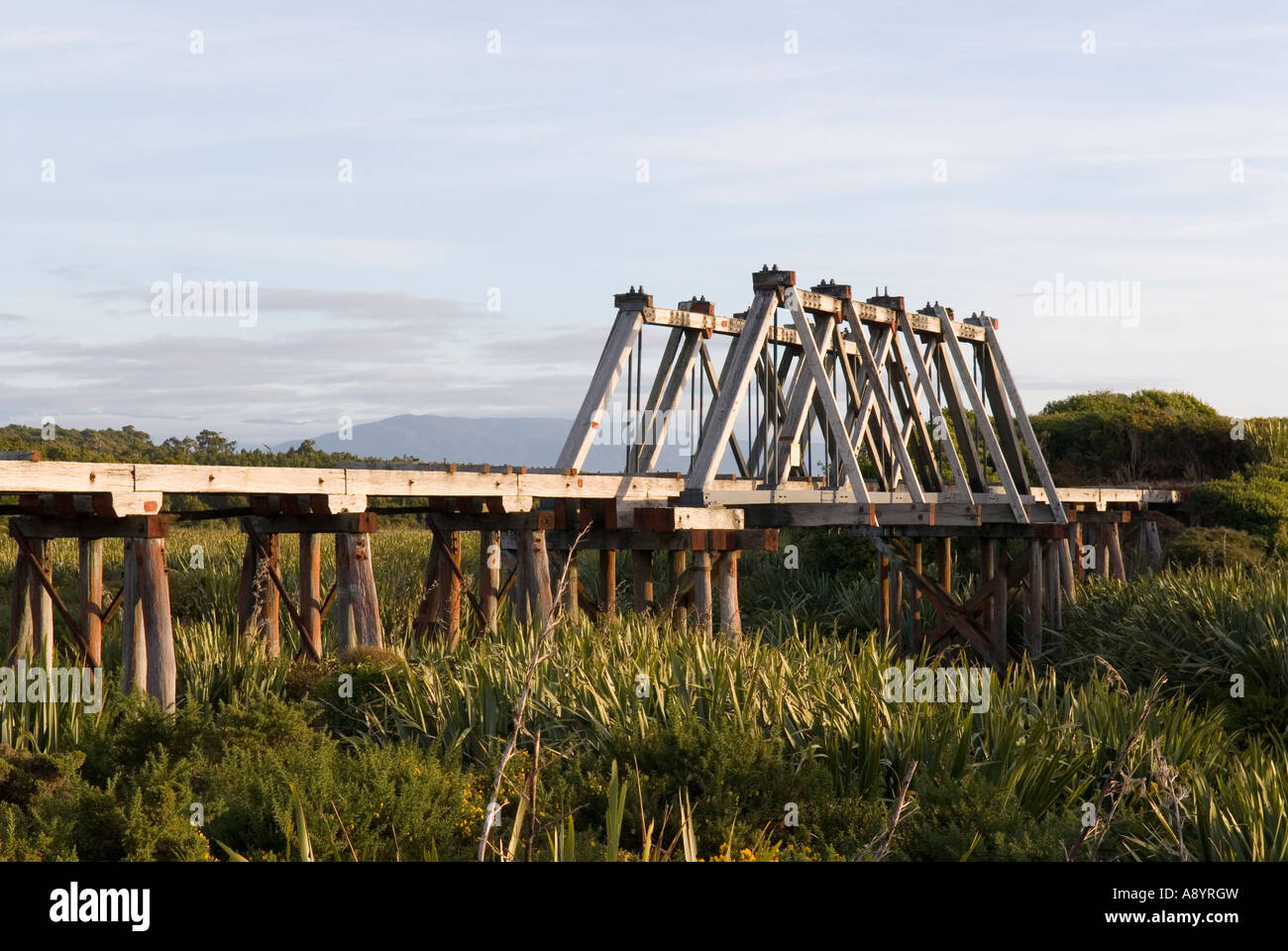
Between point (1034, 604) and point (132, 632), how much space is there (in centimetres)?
1304

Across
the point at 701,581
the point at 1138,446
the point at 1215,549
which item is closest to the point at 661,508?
the point at 701,581

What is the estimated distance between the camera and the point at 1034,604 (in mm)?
19562

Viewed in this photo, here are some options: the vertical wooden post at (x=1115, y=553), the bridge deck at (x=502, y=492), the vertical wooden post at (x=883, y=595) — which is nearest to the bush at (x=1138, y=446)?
the vertical wooden post at (x=1115, y=553)

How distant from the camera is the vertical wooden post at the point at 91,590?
11703mm

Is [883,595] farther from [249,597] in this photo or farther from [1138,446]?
[1138,446]

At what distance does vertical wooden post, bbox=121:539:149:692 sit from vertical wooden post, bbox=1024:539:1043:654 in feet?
41.3

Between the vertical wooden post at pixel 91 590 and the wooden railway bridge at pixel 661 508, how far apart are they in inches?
0.9

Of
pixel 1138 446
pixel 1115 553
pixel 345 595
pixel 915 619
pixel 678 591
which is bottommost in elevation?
pixel 915 619

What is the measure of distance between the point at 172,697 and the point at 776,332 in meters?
10.2

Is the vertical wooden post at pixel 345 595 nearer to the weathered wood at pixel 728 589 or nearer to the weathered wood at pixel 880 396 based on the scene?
the weathered wood at pixel 728 589

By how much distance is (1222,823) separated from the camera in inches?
306

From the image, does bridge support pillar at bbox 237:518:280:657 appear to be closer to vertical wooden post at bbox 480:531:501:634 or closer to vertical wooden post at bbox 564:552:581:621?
vertical wooden post at bbox 480:531:501:634
